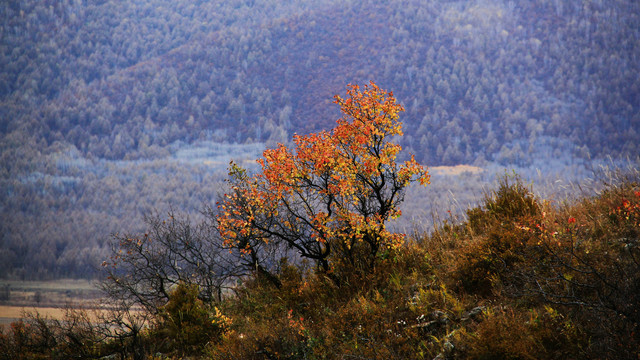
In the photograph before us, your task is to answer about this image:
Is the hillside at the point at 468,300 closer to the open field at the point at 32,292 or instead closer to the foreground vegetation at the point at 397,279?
the foreground vegetation at the point at 397,279

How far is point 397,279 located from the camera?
9.61m

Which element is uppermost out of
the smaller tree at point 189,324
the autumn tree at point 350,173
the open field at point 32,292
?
the open field at point 32,292

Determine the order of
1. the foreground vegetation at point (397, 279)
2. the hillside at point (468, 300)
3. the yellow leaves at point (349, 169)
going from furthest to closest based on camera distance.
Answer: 1. the yellow leaves at point (349, 169)
2. the foreground vegetation at point (397, 279)
3. the hillside at point (468, 300)

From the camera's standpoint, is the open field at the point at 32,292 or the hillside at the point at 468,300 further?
the open field at the point at 32,292

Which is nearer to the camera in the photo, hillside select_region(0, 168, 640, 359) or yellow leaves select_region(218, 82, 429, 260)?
hillside select_region(0, 168, 640, 359)

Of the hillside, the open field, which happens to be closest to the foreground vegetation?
the hillside

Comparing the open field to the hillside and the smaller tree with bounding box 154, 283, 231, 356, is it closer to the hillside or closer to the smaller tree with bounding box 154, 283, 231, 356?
the smaller tree with bounding box 154, 283, 231, 356

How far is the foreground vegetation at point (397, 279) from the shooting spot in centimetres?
662

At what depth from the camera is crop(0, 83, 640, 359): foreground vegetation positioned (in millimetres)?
6621

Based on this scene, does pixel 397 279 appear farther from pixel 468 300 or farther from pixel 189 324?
pixel 189 324

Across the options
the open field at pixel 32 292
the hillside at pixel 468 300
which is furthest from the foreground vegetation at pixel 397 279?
the open field at pixel 32 292

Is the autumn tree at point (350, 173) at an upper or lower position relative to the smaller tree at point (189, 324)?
upper

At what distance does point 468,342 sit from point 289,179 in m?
5.19

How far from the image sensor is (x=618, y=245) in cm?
794
